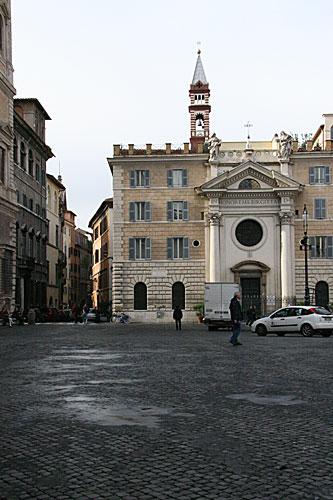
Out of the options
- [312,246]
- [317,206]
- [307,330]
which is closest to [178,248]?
[312,246]

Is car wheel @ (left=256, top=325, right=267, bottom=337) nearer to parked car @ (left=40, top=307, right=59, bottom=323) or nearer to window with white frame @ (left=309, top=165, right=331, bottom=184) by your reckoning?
window with white frame @ (left=309, top=165, right=331, bottom=184)

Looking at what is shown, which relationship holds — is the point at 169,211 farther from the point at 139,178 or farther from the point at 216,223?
the point at 216,223

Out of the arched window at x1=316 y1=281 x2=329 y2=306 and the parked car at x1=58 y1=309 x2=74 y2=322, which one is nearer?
the arched window at x1=316 y1=281 x2=329 y2=306

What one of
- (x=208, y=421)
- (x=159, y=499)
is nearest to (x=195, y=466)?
(x=159, y=499)

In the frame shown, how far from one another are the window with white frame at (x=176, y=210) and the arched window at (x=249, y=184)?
4648 mm

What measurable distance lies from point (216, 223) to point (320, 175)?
9.09 m

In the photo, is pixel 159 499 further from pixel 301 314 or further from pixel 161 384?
pixel 301 314

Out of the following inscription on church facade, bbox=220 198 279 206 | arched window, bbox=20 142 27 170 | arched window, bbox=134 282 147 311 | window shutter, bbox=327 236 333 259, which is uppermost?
arched window, bbox=20 142 27 170

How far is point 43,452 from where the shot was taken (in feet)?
20.4

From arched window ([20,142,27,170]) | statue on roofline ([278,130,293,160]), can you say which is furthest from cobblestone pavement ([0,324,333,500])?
statue on roofline ([278,130,293,160])

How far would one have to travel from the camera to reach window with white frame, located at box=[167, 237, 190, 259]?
51969 millimetres

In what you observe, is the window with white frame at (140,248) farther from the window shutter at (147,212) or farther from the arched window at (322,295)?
the arched window at (322,295)

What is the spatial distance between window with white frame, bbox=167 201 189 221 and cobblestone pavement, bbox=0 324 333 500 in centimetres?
3865

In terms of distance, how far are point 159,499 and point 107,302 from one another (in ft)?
235
